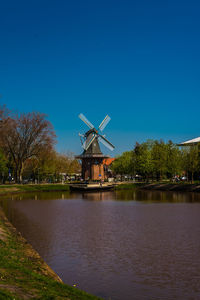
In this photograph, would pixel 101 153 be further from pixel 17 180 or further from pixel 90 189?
pixel 17 180

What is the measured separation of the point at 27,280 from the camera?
437 inches

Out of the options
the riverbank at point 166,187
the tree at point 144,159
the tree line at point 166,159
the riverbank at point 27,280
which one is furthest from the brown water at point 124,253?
the tree at point 144,159

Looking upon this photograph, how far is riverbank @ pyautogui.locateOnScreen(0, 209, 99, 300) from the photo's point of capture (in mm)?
Answer: 9453

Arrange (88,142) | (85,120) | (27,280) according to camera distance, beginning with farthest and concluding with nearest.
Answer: (85,120)
(88,142)
(27,280)

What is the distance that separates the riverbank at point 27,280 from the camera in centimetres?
945

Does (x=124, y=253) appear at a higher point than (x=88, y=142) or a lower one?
lower

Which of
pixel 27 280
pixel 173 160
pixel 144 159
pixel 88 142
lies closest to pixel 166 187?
pixel 173 160

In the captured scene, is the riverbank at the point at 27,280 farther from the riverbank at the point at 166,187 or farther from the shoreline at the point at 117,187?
the riverbank at the point at 166,187

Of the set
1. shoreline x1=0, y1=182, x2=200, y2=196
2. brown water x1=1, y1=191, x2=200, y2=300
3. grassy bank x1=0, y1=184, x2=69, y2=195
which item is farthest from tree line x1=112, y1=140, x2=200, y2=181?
brown water x1=1, y1=191, x2=200, y2=300

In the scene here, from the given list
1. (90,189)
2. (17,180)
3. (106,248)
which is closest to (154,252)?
(106,248)

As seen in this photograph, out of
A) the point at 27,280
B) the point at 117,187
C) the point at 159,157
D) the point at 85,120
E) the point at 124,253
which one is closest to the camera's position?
the point at 27,280

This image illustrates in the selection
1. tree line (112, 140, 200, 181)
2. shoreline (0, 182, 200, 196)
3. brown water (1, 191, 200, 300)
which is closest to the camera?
brown water (1, 191, 200, 300)

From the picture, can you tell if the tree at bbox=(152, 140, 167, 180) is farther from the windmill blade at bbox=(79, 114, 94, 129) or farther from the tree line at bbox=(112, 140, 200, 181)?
the windmill blade at bbox=(79, 114, 94, 129)

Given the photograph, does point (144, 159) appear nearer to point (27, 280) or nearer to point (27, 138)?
point (27, 138)
